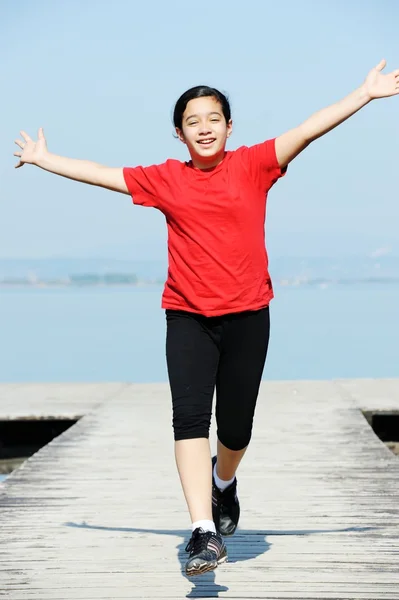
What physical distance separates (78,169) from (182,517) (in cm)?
256

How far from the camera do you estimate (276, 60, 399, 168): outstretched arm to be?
471cm

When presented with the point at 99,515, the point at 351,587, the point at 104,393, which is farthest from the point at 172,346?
the point at 104,393

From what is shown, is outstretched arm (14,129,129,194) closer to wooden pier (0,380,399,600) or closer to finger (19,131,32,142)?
finger (19,131,32,142)

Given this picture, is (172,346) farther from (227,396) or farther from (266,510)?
(266,510)

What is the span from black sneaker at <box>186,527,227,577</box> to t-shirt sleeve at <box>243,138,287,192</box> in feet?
4.85

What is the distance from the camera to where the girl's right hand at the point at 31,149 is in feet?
17.2

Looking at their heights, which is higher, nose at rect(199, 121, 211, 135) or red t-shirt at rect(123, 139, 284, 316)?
nose at rect(199, 121, 211, 135)

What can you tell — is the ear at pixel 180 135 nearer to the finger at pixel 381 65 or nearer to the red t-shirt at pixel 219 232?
the red t-shirt at pixel 219 232

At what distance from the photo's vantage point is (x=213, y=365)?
4898 millimetres

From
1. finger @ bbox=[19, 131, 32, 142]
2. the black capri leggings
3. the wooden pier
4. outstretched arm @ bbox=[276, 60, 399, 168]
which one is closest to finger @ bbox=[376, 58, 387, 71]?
outstretched arm @ bbox=[276, 60, 399, 168]

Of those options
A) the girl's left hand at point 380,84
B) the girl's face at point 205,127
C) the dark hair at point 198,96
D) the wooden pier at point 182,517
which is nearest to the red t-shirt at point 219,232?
the girl's face at point 205,127

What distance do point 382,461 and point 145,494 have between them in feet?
6.78

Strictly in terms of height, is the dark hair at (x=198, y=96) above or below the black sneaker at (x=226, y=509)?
above

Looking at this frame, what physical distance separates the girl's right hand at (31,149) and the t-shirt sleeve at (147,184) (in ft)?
1.45
